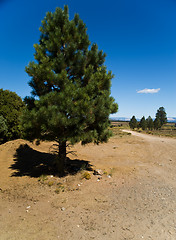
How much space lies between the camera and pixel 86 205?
5762mm

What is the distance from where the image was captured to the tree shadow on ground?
9.07 meters

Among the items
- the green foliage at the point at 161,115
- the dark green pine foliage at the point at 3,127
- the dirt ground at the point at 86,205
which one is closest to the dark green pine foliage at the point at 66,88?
the dirt ground at the point at 86,205

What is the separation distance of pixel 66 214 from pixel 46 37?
10534 millimetres

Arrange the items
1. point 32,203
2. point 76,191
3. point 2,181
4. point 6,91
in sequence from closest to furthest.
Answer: point 32,203 → point 76,191 → point 2,181 → point 6,91

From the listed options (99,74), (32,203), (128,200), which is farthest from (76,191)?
(99,74)

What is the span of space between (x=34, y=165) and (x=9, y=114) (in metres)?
6.20

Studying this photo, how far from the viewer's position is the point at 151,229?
14.4ft

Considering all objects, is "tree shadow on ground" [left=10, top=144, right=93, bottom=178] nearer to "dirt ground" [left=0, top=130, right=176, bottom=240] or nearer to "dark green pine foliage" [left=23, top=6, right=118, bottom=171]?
"dirt ground" [left=0, top=130, right=176, bottom=240]

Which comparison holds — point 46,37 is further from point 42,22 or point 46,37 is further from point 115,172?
point 115,172

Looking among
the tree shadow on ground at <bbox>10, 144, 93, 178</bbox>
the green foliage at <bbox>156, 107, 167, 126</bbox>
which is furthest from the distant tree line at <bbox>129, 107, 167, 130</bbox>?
the tree shadow on ground at <bbox>10, 144, 93, 178</bbox>

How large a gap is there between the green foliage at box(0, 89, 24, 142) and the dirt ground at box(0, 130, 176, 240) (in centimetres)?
456

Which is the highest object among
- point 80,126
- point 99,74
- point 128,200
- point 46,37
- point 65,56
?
point 46,37

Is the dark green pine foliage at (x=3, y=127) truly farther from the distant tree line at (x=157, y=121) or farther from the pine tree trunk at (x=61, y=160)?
the distant tree line at (x=157, y=121)

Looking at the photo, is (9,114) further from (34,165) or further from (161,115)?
(161,115)
